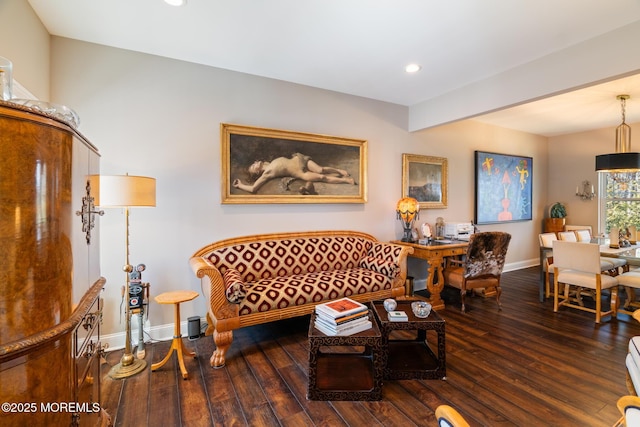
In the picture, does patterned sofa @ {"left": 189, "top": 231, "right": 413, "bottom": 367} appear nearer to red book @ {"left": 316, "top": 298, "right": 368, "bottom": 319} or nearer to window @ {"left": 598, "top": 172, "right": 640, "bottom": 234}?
red book @ {"left": 316, "top": 298, "right": 368, "bottom": 319}

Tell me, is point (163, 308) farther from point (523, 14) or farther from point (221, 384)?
point (523, 14)

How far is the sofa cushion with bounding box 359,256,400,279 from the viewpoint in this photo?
10.7 feet

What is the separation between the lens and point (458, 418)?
2.22 ft

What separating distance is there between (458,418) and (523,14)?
2795mm

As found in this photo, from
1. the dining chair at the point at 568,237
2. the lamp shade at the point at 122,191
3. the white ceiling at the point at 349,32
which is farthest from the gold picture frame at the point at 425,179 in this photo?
the lamp shade at the point at 122,191

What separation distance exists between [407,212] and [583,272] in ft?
7.00

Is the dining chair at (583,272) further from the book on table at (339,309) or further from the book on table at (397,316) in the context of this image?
the book on table at (339,309)

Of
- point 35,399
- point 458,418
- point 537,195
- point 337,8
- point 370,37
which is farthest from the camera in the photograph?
point 537,195

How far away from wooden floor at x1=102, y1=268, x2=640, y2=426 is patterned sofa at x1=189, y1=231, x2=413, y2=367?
32 centimetres

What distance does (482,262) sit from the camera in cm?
346

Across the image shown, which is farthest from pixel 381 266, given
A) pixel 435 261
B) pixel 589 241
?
pixel 589 241

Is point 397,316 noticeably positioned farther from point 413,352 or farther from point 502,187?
point 502,187

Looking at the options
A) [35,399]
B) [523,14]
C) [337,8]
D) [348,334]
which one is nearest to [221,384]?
[348,334]

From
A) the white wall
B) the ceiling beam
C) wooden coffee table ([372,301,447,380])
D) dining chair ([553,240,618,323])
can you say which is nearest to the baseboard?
wooden coffee table ([372,301,447,380])
